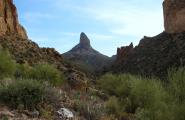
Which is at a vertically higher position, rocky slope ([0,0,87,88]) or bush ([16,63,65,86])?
rocky slope ([0,0,87,88])

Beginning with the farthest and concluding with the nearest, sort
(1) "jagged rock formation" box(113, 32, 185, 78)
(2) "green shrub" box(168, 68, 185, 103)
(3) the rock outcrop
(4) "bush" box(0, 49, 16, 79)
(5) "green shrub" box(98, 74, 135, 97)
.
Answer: (3) the rock outcrop, (1) "jagged rock formation" box(113, 32, 185, 78), (5) "green shrub" box(98, 74, 135, 97), (4) "bush" box(0, 49, 16, 79), (2) "green shrub" box(168, 68, 185, 103)

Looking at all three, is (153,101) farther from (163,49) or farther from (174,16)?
(174,16)

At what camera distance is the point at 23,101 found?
16.7 m

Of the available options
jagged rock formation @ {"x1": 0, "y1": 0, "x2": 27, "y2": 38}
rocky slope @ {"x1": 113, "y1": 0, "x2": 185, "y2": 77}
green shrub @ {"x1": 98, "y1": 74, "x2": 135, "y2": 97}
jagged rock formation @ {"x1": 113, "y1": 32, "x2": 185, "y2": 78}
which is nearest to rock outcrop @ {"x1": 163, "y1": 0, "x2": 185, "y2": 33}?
rocky slope @ {"x1": 113, "y1": 0, "x2": 185, "y2": 77}

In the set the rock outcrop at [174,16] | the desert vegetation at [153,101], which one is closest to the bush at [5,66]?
the desert vegetation at [153,101]

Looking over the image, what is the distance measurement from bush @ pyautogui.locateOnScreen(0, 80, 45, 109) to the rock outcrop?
207ft

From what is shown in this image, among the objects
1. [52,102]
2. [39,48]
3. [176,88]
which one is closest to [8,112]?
[52,102]

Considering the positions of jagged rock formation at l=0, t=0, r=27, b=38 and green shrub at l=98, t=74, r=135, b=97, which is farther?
jagged rock formation at l=0, t=0, r=27, b=38

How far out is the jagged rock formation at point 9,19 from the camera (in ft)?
179

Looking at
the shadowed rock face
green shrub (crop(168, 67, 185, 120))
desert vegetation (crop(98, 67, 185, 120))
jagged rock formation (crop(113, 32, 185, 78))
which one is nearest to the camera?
green shrub (crop(168, 67, 185, 120))

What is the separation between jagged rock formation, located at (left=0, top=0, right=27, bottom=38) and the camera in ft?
179

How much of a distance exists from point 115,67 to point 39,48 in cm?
3260

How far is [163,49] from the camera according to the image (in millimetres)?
70188

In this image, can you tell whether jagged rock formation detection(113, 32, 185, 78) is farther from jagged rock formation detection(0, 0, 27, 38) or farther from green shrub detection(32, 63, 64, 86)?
green shrub detection(32, 63, 64, 86)
